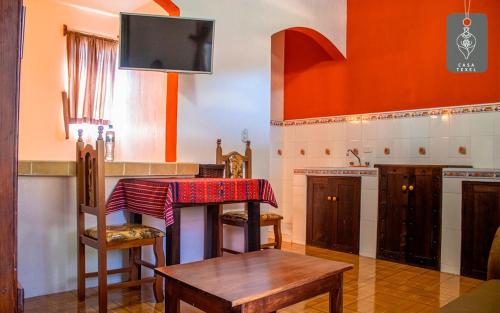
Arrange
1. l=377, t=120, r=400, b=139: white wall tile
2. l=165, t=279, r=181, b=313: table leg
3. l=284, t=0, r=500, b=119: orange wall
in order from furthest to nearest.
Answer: l=377, t=120, r=400, b=139: white wall tile < l=284, t=0, r=500, b=119: orange wall < l=165, t=279, r=181, b=313: table leg

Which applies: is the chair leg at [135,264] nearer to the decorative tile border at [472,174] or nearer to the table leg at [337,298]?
the table leg at [337,298]

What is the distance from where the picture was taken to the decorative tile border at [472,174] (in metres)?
Result: 3.29

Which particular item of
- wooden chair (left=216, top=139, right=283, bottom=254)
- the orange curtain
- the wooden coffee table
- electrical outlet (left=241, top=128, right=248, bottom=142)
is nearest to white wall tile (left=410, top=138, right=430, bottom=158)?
wooden chair (left=216, top=139, right=283, bottom=254)

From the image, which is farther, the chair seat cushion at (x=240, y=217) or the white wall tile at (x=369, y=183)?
the white wall tile at (x=369, y=183)

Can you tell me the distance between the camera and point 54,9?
4.91 meters

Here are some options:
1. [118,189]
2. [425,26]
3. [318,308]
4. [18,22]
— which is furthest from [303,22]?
[18,22]

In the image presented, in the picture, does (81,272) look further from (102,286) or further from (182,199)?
(182,199)

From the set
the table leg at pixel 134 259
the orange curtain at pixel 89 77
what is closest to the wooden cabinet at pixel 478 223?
the table leg at pixel 134 259

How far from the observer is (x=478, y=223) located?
337 centimetres

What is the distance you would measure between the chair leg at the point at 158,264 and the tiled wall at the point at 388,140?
9.08 ft

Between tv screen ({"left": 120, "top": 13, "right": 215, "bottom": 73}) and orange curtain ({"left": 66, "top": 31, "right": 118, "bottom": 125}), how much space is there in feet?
7.21

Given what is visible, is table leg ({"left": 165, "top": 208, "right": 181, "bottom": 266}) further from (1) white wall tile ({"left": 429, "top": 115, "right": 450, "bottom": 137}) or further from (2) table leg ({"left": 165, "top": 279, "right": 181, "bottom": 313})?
(1) white wall tile ({"left": 429, "top": 115, "right": 450, "bottom": 137})

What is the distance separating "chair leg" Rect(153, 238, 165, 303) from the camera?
2.65 meters

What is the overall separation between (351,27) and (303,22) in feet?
2.42
